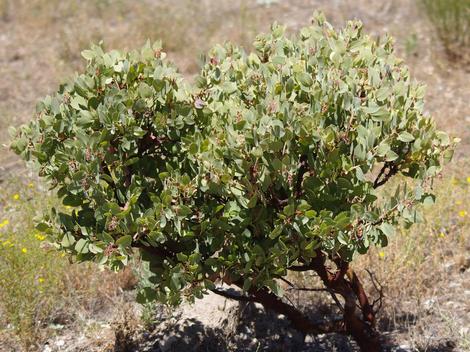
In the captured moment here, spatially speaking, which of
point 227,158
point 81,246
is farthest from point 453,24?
point 81,246

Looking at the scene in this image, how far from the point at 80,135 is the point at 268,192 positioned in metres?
0.78

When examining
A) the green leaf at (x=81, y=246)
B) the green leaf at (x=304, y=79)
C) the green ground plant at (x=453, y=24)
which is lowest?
the green leaf at (x=81, y=246)

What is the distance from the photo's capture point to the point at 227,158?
8.82 feet

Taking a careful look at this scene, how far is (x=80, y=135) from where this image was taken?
267cm

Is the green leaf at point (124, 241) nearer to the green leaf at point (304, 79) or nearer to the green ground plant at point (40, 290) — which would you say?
the green leaf at point (304, 79)

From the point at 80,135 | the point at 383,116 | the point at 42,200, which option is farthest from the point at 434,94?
the point at 80,135

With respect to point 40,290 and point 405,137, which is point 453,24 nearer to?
point 405,137

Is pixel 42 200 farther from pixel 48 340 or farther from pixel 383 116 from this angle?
pixel 383 116

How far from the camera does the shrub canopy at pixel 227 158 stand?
2.66 meters

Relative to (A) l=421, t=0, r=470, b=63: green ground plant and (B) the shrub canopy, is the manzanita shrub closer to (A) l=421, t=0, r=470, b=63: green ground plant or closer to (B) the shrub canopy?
(B) the shrub canopy

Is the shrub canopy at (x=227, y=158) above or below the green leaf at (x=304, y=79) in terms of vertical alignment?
below

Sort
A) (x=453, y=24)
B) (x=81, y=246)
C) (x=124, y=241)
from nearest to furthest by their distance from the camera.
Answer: (x=124, y=241) < (x=81, y=246) < (x=453, y=24)

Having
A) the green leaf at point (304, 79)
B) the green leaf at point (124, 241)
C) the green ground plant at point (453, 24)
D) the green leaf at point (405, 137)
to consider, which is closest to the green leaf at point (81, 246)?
the green leaf at point (124, 241)

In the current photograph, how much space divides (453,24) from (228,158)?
5611 millimetres
